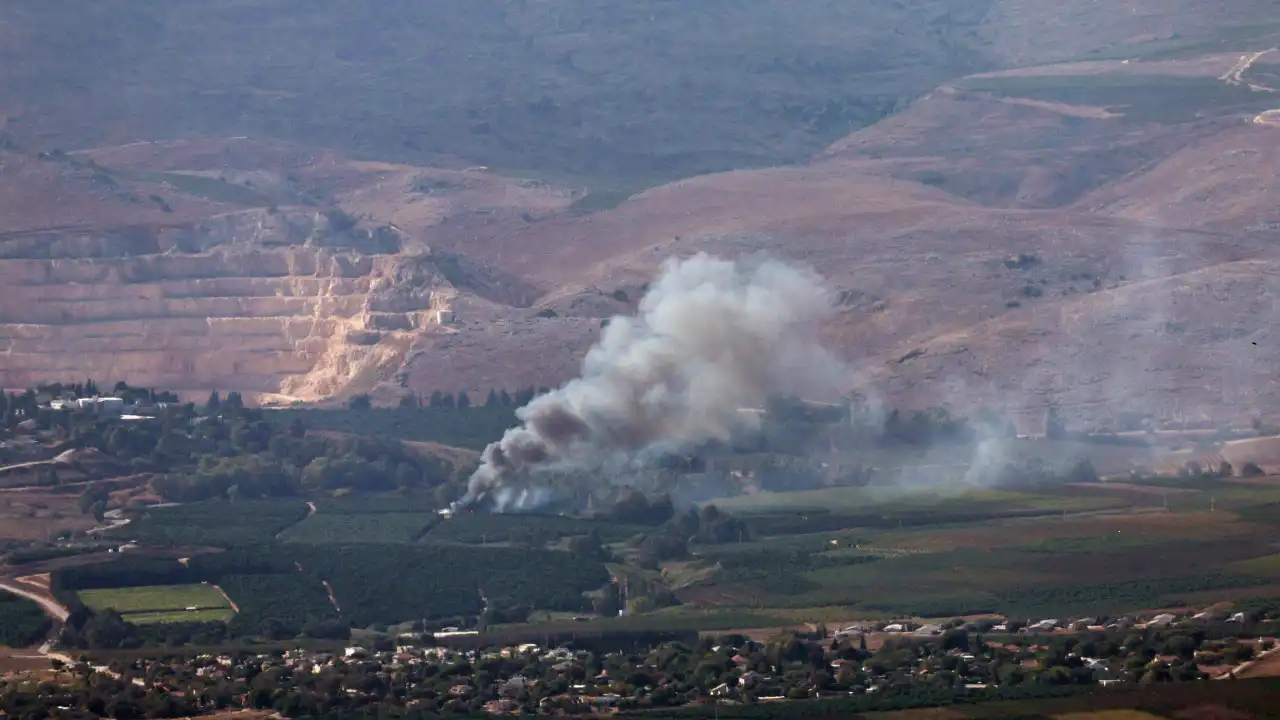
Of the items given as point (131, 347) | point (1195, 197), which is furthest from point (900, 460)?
point (1195, 197)

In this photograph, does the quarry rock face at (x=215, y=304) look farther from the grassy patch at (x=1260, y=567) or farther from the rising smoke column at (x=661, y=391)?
the grassy patch at (x=1260, y=567)

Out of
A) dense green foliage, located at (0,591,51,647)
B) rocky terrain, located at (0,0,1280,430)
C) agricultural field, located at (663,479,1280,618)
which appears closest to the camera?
dense green foliage, located at (0,591,51,647)

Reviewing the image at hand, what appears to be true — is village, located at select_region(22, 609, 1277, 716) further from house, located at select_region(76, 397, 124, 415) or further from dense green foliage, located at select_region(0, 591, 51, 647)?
house, located at select_region(76, 397, 124, 415)

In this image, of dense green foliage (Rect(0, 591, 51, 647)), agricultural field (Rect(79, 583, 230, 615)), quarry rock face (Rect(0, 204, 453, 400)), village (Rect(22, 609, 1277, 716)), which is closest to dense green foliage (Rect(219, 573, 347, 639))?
agricultural field (Rect(79, 583, 230, 615))

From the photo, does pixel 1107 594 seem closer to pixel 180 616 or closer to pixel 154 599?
pixel 180 616

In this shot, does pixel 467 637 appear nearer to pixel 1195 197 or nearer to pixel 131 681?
pixel 131 681

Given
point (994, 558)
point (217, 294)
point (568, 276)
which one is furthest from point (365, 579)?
point (568, 276)

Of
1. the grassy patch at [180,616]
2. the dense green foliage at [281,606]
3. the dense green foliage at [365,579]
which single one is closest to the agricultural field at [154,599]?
the grassy patch at [180,616]
